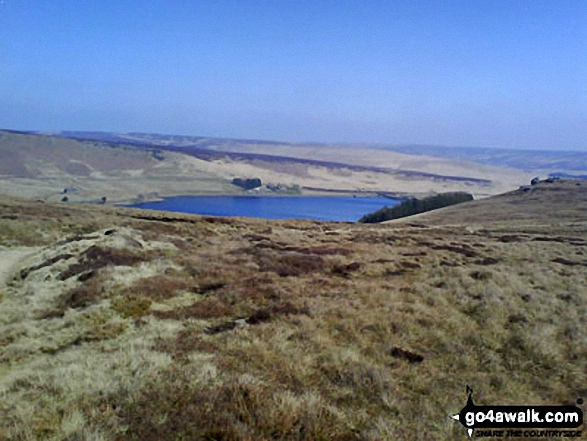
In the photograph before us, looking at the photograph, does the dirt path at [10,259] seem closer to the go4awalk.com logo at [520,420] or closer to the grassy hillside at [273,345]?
the grassy hillside at [273,345]

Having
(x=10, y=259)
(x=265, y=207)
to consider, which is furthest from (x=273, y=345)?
(x=265, y=207)

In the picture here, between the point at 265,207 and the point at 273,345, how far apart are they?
15972 centimetres

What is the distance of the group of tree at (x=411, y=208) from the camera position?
350 feet

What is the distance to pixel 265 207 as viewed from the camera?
16812cm

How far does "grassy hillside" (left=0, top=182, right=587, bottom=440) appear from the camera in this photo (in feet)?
20.4

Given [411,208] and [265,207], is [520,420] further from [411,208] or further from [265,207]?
[265,207]

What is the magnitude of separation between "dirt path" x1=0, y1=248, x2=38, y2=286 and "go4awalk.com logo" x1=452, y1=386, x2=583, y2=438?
20570 millimetres

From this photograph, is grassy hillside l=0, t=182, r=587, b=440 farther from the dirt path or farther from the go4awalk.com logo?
the dirt path

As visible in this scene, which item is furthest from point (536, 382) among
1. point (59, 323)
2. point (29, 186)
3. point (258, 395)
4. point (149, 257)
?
point (29, 186)

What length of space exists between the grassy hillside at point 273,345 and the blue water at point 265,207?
116700 mm

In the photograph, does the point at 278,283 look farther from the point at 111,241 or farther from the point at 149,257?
the point at 111,241

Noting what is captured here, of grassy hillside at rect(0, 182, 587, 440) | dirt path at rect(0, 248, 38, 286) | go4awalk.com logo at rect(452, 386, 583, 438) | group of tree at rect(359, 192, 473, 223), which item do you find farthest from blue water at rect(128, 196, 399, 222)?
go4awalk.com logo at rect(452, 386, 583, 438)

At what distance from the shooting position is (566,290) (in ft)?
53.1

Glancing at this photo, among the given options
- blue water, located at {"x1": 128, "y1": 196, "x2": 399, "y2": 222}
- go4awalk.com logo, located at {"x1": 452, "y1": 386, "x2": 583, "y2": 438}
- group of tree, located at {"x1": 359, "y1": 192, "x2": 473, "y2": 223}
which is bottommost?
blue water, located at {"x1": 128, "y1": 196, "x2": 399, "y2": 222}
